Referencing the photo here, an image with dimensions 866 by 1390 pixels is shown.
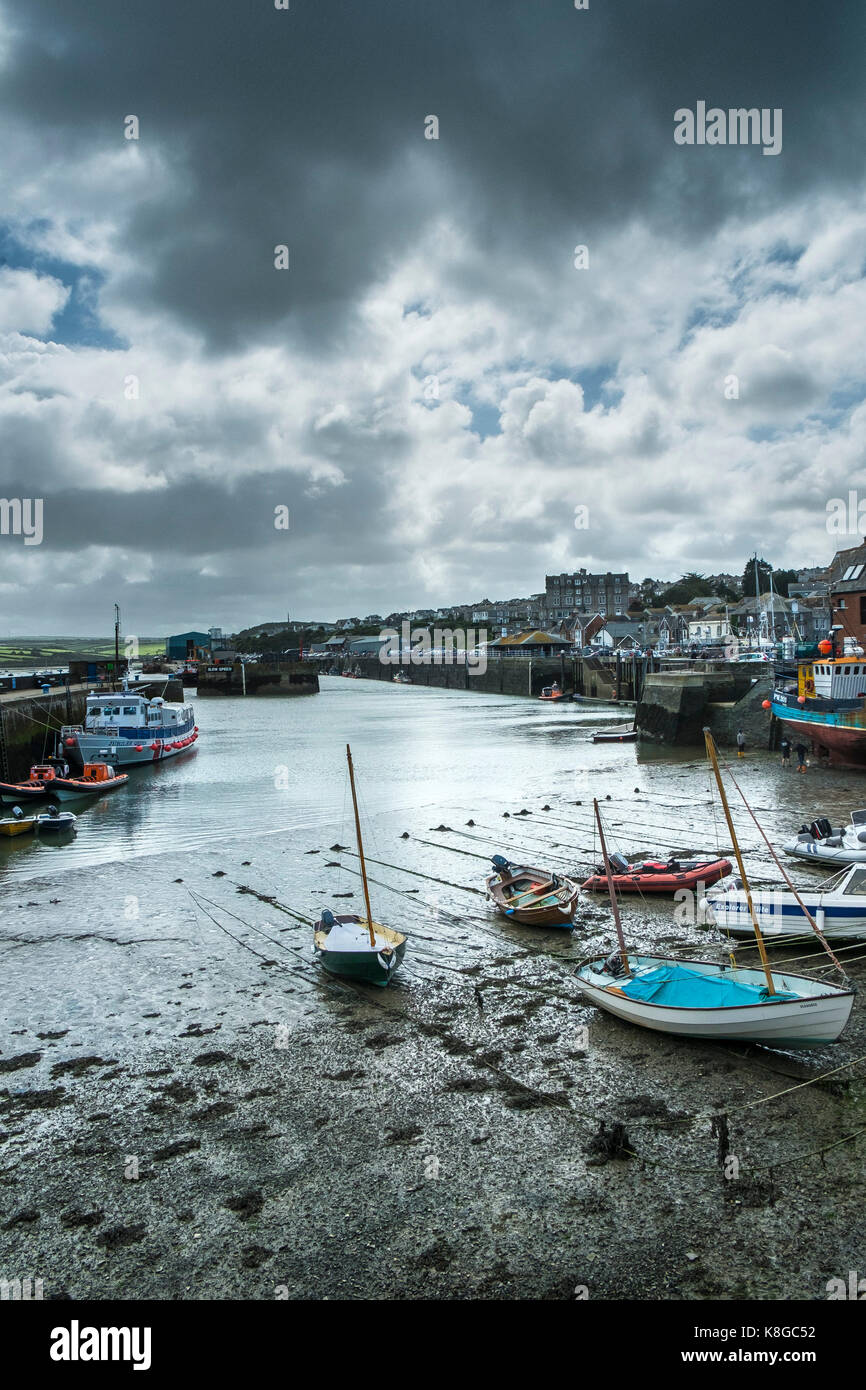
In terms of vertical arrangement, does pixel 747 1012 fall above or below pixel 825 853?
below

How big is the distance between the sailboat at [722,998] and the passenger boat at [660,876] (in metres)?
5.33

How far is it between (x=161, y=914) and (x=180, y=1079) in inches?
335

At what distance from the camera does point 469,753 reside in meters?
49.8

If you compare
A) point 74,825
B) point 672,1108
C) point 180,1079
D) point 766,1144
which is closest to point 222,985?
point 180,1079

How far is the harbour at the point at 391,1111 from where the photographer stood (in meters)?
7.38

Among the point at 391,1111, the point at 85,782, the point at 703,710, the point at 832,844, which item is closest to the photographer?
the point at 391,1111

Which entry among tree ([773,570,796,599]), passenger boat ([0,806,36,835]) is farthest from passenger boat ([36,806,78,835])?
tree ([773,570,796,599])

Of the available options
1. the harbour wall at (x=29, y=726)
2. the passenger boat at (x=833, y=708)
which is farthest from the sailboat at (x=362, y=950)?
the harbour wall at (x=29, y=726)

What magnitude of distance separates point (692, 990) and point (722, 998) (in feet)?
1.47

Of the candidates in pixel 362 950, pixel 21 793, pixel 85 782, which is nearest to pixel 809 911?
pixel 362 950

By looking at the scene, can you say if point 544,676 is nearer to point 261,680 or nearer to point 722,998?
point 261,680

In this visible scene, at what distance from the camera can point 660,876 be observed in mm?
18281

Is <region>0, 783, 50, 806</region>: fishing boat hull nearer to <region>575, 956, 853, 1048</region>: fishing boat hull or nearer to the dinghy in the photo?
the dinghy

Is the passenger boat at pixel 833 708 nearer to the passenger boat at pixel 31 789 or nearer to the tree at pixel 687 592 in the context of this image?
the passenger boat at pixel 31 789
